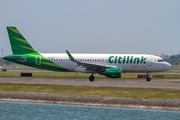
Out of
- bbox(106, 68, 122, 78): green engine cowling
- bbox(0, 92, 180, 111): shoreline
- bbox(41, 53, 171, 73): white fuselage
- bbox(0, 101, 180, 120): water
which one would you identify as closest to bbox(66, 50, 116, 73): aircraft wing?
bbox(41, 53, 171, 73): white fuselage

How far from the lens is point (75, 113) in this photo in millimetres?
29969

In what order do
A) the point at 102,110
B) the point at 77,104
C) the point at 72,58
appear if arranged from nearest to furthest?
the point at 102,110
the point at 77,104
the point at 72,58

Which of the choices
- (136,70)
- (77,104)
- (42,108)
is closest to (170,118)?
(77,104)

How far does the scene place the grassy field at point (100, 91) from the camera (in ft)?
114

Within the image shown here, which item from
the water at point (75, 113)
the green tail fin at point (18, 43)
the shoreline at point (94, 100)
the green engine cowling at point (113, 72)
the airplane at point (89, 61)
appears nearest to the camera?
the water at point (75, 113)

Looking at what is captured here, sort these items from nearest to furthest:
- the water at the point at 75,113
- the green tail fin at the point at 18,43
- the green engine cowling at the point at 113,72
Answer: the water at the point at 75,113
the green engine cowling at the point at 113,72
the green tail fin at the point at 18,43

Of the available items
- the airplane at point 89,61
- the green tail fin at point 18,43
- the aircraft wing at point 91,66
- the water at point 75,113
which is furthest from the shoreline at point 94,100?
the green tail fin at point 18,43

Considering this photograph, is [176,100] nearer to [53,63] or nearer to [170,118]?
[170,118]

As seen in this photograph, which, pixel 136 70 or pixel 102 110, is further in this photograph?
pixel 136 70

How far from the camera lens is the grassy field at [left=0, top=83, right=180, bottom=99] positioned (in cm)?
3472

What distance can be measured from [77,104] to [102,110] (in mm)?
4127

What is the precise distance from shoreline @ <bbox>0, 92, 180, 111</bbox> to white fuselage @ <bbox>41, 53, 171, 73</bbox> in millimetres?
16868

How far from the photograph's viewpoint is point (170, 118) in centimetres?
2741

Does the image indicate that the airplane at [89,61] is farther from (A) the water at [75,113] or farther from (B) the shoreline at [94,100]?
(A) the water at [75,113]
